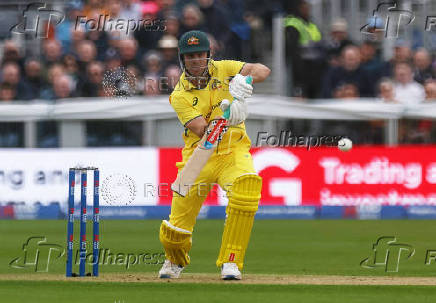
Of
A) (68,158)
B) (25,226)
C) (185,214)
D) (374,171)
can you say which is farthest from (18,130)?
(185,214)

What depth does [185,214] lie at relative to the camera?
1028 centimetres

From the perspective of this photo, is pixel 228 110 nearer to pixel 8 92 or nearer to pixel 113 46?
pixel 113 46

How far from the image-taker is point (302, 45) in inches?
737

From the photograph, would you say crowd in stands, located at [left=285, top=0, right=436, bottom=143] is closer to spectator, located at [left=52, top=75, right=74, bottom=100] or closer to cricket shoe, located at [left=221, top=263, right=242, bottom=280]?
spectator, located at [left=52, top=75, right=74, bottom=100]

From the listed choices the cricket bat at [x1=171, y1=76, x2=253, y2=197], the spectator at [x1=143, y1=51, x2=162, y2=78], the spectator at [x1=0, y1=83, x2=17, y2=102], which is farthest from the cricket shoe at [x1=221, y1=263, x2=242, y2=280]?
the spectator at [x1=0, y1=83, x2=17, y2=102]

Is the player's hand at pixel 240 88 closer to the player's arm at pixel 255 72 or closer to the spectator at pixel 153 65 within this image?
the player's arm at pixel 255 72

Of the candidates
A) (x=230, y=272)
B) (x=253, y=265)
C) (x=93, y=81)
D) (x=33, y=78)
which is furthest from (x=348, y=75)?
(x=230, y=272)

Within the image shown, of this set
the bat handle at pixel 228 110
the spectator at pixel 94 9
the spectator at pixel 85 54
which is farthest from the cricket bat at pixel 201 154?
the spectator at pixel 94 9

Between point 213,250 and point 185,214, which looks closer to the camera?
point 185,214

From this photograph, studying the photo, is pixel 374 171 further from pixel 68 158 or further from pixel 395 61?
pixel 68 158

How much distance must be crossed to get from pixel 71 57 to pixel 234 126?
895 cm

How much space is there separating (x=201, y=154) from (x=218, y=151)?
173 millimetres

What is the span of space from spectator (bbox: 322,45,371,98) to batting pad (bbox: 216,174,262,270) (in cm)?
879

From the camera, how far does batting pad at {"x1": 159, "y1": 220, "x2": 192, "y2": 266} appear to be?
10.3 m
